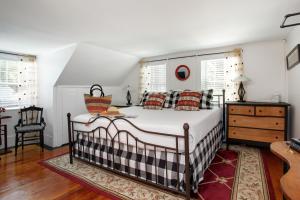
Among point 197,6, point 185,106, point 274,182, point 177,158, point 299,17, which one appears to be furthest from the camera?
point 185,106

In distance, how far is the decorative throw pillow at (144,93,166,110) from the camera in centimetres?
362

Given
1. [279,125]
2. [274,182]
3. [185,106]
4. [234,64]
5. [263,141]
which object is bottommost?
[274,182]

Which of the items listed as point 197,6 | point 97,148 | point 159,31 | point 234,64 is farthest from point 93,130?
point 234,64

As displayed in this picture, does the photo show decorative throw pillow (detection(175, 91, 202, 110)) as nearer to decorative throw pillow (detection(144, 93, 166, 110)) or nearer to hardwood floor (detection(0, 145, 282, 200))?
decorative throw pillow (detection(144, 93, 166, 110))

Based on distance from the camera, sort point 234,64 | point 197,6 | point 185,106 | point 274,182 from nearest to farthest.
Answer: point 197,6, point 274,182, point 185,106, point 234,64

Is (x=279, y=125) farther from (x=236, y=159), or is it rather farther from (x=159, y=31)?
(x=159, y=31)

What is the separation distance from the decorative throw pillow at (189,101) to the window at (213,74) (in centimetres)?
75

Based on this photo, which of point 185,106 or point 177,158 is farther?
point 185,106

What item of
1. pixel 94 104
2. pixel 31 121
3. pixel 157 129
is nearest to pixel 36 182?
pixel 94 104

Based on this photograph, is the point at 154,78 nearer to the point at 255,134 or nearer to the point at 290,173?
the point at 255,134

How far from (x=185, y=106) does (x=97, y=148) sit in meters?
1.72

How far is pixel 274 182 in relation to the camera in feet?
7.14

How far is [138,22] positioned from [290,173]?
2307 mm

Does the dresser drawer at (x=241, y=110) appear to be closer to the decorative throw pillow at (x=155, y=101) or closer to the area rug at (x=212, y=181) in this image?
the area rug at (x=212, y=181)
